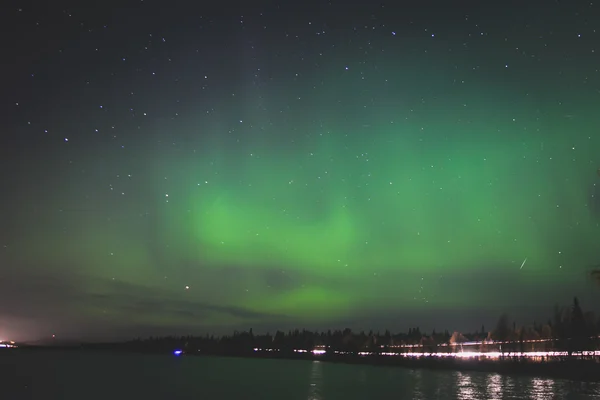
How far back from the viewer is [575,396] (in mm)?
38562

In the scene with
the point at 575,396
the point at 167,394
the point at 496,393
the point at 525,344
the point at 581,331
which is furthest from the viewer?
the point at 525,344

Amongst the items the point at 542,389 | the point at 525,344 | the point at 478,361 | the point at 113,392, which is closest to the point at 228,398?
the point at 113,392

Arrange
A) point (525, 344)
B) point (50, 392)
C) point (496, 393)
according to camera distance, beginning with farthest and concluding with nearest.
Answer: point (525, 344)
point (50, 392)
point (496, 393)

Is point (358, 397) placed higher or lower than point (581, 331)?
lower

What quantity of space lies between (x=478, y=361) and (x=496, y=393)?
48.2m

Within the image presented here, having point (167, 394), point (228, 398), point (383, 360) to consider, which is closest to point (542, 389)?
point (228, 398)

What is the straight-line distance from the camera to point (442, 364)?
95.2 meters

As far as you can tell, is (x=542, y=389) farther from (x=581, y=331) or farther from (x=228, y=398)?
(x=581, y=331)

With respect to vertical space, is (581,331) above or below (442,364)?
above

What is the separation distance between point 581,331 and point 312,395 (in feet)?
194

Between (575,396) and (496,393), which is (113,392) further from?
(575,396)

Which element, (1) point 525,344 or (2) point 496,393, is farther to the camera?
(1) point 525,344

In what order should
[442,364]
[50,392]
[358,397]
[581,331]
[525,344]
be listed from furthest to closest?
[525,344], [442,364], [581,331], [50,392], [358,397]

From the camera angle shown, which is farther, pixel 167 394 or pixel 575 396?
pixel 167 394
